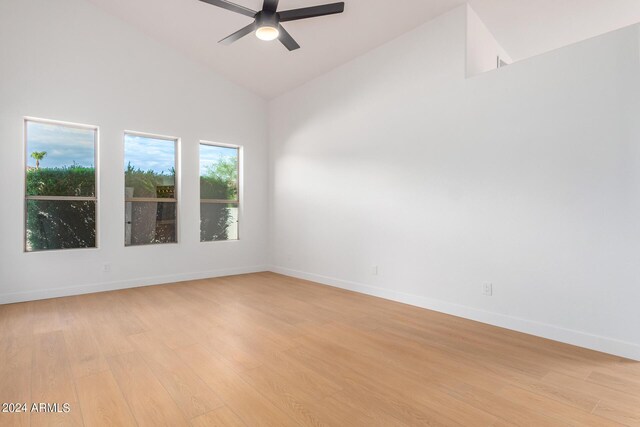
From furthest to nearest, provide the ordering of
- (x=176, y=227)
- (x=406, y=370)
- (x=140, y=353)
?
(x=176, y=227) → (x=140, y=353) → (x=406, y=370)

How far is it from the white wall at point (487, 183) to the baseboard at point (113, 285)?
162cm

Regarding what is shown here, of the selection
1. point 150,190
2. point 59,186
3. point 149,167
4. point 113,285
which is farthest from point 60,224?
point 149,167

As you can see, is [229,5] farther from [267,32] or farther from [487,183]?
[487,183]

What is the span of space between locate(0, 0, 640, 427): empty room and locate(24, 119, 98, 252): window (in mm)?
28

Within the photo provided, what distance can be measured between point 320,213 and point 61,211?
11.9 feet

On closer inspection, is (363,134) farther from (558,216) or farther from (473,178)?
(558,216)

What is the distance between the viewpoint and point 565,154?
3.03 meters

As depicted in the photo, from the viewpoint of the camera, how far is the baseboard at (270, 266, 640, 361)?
275 cm

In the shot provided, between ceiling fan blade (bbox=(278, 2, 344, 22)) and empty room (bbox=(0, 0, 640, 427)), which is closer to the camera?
empty room (bbox=(0, 0, 640, 427))

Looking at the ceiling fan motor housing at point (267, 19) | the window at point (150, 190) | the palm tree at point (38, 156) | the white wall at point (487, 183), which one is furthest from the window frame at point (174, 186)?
the ceiling fan motor housing at point (267, 19)

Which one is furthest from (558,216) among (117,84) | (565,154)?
(117,84)

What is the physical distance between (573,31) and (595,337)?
3.51 m

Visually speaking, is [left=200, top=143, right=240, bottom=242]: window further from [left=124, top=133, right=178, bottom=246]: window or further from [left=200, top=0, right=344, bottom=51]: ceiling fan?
[left=200, top=0, right=344, bottom=51]: ceiling fan

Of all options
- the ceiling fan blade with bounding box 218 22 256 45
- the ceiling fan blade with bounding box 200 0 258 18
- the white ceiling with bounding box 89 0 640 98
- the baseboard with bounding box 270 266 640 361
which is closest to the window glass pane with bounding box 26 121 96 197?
the white ceiling with bounding box 89 0 640 98
